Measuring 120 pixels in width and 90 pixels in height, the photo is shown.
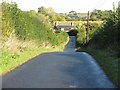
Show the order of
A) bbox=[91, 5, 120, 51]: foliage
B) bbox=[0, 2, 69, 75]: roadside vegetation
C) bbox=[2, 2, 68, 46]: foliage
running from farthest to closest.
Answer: bbox=[91, 5, 120, 51]: foliage < bbox=[2, 2, 68, 46]: foliage < bbox=[0, 2, 69, 75]: roadside vegetation

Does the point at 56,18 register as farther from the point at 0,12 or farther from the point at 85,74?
the point at 85,74

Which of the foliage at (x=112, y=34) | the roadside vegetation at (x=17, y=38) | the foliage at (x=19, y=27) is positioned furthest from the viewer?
the foliage at (x=112, y=34)

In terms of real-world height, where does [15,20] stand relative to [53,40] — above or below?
above

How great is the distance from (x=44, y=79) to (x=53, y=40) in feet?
153

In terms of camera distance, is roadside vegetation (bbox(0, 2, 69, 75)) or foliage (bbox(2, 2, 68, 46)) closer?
roadside vegetation (bbox(0, 2, 69, 75))

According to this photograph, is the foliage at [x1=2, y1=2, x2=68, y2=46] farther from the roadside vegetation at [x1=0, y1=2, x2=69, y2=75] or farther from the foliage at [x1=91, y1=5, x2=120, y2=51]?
the foliage at [x1=91, y1=5, x2=120, y2=51]

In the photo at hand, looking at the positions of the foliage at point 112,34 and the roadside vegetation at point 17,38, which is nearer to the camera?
the roadside vegetation at point 17,38

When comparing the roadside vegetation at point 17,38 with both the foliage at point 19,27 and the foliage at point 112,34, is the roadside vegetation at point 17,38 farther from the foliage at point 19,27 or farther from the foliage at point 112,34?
the foliage at point 112,34

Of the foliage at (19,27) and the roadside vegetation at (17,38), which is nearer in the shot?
the roadside vegetation at (17,38)

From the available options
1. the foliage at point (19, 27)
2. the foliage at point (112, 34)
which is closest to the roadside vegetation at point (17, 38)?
the foliage at point (19, 27)

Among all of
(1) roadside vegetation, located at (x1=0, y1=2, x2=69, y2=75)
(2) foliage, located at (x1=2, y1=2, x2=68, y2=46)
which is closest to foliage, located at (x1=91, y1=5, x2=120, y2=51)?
(1) roadside vegetation, located at (x1=0, y1=2, x2=69, y2=75)

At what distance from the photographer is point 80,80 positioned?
13680 mm

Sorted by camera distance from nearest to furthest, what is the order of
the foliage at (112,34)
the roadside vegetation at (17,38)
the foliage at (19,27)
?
the roadside vegetation at (17,38)
the foliage at (19,27)
the foliage at (112,34)

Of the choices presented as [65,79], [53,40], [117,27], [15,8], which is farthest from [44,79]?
[53,40]
